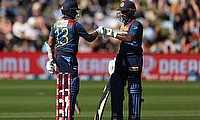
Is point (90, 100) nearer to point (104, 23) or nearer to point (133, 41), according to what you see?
point (133, 41)

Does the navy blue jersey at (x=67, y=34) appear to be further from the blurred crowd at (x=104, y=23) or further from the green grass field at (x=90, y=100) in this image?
the blurred crowd at (x=104, y=23)

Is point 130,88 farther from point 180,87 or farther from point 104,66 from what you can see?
point 104,66

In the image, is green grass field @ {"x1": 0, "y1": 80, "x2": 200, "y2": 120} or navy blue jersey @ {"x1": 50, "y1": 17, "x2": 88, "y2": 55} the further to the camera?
green grass field @ {"x1": 0, "y1": 80, "x2": 200, "y2": 120}

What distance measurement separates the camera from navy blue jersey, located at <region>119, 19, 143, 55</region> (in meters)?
9.14

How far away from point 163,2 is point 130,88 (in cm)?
1506

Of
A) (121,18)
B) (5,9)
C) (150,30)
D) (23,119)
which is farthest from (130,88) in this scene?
(5,9)

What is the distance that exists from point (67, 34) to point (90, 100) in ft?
17.9

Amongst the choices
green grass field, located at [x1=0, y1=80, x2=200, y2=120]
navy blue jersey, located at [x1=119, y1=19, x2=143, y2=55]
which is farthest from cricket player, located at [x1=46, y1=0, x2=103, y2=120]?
green grass field, located at [x1=0, y1=80, x2=200, y2=120]

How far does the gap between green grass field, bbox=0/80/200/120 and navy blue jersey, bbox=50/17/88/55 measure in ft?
7.15

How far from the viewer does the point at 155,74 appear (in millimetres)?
20469

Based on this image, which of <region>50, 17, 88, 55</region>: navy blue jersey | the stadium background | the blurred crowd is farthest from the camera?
the blurred crowd

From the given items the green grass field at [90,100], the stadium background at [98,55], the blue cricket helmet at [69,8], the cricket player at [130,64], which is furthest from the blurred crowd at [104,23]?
the cricket player at [130,64]

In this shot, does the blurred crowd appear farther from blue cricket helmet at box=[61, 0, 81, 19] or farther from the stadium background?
blue cricket helmet at box=[61, 0, 81, 19]

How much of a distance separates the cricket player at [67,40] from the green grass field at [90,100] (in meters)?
2.00
